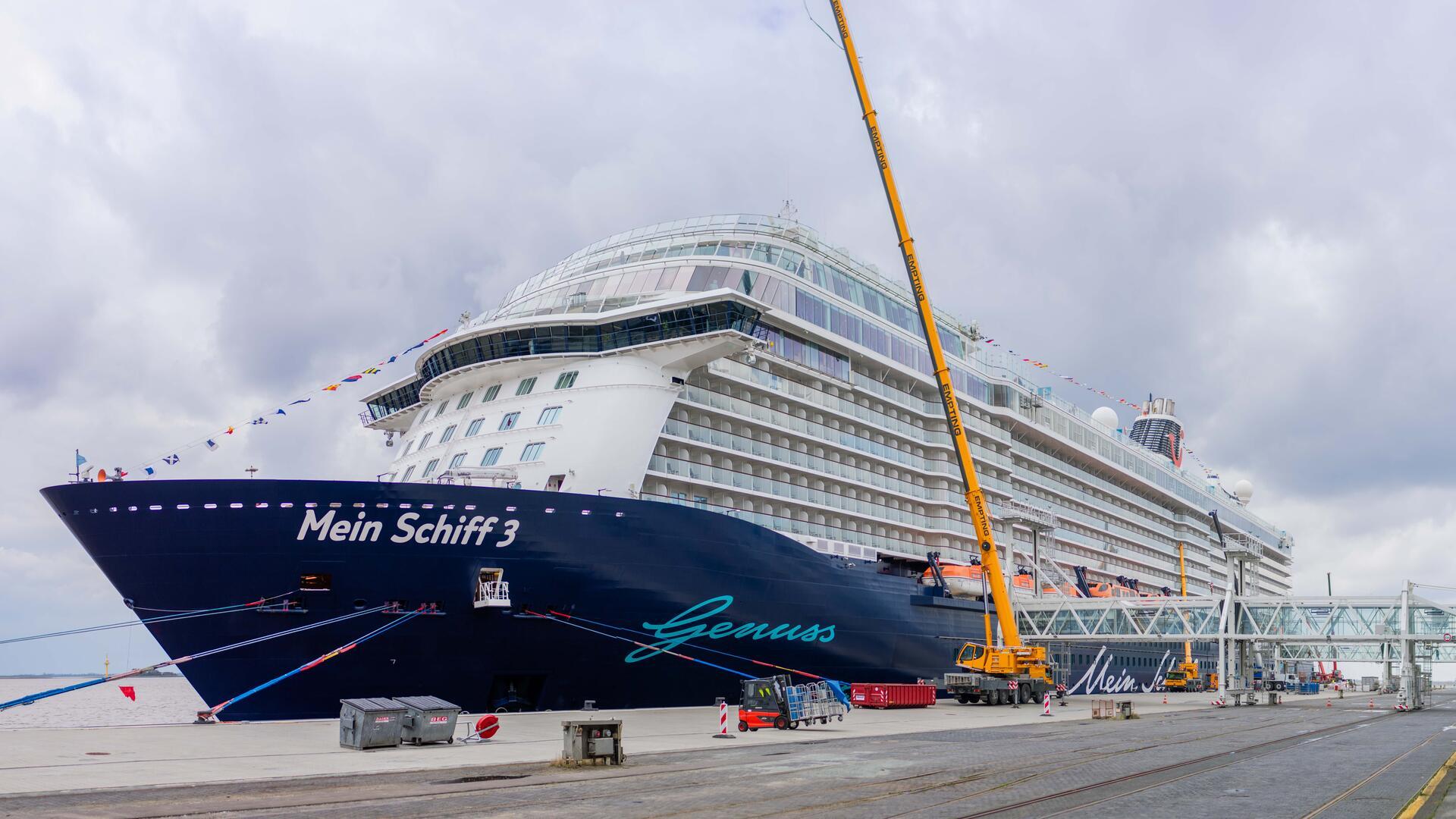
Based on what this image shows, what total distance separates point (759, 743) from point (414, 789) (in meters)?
9.49

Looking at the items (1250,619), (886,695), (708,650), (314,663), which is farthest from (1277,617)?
(314,663)

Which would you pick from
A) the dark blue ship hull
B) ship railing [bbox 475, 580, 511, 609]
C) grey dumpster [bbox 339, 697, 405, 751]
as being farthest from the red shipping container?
grey dumpster [bbox 339, 697, 405, 751]

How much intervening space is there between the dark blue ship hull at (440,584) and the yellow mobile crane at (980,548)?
10836 mm

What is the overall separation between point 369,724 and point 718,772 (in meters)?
6.85

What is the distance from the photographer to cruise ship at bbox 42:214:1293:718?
22.7m

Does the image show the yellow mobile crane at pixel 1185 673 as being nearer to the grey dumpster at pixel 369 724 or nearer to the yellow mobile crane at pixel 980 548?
the yellow mobile crane at pixel 980 548

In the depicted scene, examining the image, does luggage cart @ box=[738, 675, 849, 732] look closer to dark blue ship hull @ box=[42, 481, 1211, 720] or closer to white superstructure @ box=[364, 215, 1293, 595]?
dark blue ship hull @ box=[42, 481, 1211, 720]

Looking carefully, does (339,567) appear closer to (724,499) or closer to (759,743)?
(759,743)

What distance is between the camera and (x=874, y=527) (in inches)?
1533

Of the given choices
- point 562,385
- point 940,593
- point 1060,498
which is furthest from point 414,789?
point 1060,498

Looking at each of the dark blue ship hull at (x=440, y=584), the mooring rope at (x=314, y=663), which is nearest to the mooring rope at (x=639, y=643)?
the dark blue ship hull at (x=440, y=584)

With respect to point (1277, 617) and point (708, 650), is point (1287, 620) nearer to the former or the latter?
point (1277, 617)

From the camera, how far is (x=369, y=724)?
19.1 m

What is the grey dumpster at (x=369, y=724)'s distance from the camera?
752 inches
